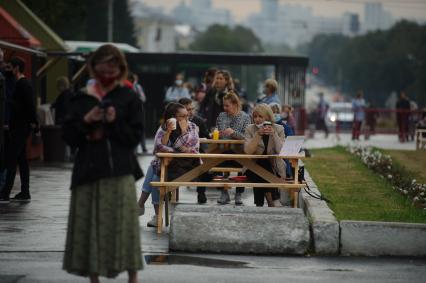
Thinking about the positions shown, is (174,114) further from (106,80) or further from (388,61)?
(388,61)

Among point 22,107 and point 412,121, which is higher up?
point 22,107

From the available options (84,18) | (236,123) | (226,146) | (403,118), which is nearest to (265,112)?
(226,146)

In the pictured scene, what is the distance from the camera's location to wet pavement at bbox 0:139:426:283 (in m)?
10.2

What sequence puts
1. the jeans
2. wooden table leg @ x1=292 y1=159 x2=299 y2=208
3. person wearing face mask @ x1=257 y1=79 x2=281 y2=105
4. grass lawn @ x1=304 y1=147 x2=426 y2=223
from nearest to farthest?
grass lawn @ x1=304 y1=147 x2=426 y2=223 → wooden table leg @ x1=292 y1=159 x2=299 y2=208 → the jeans → person wearing face mask @ x1=257 y1=79 x2=281 y2=105

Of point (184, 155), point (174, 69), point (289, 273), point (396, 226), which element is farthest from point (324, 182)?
point (174, 69)

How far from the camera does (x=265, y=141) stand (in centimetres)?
1452

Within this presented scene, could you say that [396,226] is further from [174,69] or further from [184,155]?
[174,69]

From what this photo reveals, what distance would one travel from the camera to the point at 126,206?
853cm

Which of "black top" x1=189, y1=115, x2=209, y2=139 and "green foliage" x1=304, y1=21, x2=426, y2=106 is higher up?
"black top" x1=189, y1=115, x2=209, y2=139

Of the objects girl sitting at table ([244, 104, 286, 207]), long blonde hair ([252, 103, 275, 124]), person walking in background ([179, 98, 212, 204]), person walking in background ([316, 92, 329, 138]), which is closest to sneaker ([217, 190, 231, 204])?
person walking in background ([179, 98, 212, 204])

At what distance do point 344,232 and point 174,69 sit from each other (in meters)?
29.1

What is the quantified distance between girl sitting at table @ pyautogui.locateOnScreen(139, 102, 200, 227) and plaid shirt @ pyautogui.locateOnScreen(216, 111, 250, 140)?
194 cm

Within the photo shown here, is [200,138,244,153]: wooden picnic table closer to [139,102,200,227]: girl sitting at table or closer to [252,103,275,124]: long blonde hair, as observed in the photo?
[252,103,275,124]: long blonde hair

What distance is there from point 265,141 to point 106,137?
606 centimetres
